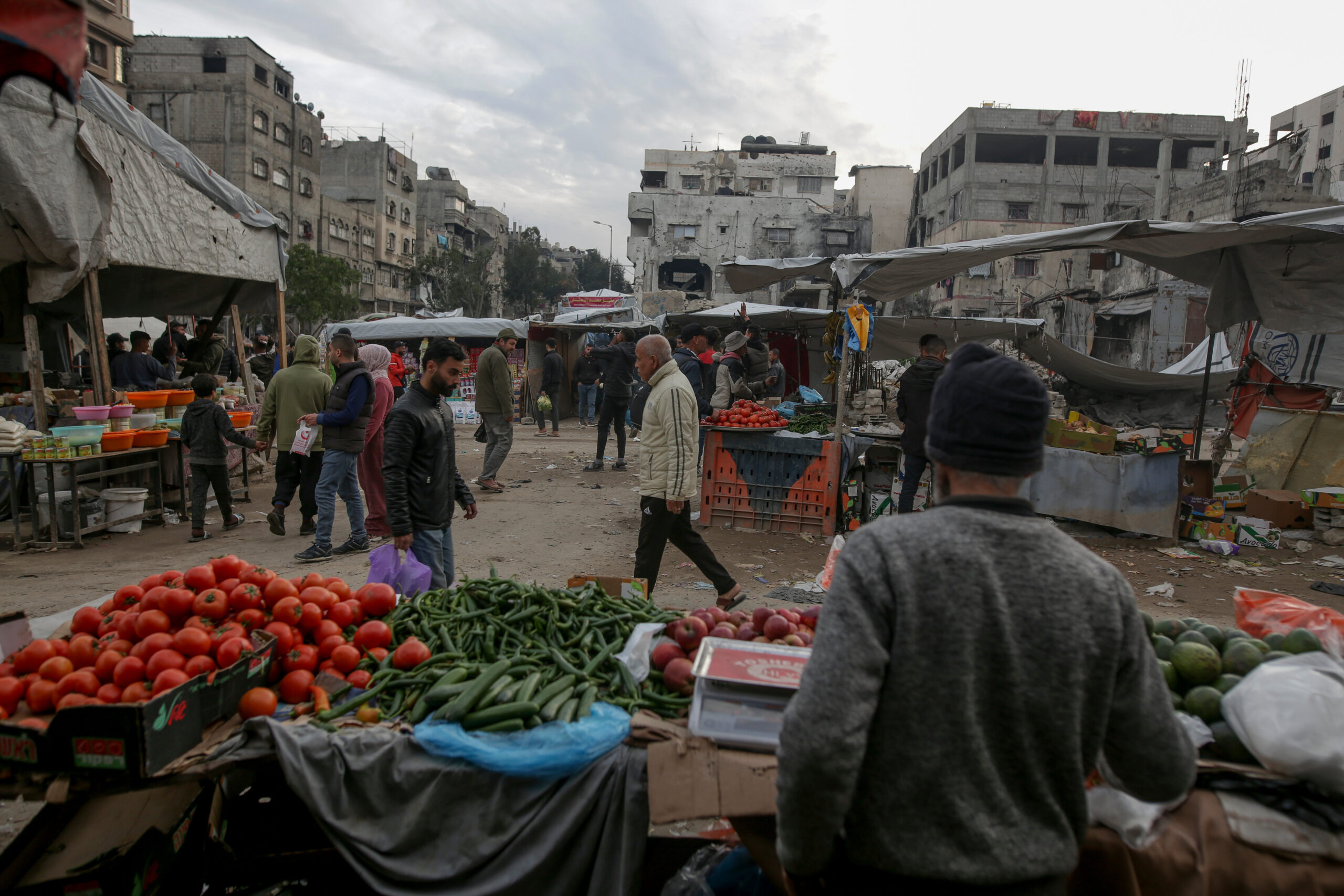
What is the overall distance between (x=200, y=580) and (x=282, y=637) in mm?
608

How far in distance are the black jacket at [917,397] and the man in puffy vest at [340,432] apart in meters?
5.42

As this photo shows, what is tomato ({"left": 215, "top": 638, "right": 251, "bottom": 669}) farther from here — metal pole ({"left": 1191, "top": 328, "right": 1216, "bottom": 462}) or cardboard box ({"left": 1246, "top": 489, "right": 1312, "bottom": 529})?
cardboard box ({"left": 1246, "top": 489, "right": 1312, "bottom": 529})

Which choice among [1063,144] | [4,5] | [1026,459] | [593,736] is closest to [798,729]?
[1026,459]

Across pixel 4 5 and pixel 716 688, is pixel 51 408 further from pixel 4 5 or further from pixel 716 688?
pixel 716 688

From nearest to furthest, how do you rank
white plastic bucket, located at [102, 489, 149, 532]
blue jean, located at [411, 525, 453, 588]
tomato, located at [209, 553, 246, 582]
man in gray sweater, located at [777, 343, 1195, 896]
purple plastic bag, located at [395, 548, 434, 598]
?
man in gray sweater, located at [777, 343, 1195, 896], tomato, located at [209, 553, 246, 582], purple plastic bag, located at [395, 548, 434, 598], blue jean, located at [411, 525, 453, 588], white plastic bucket, located at [102, 489, 149, 532]

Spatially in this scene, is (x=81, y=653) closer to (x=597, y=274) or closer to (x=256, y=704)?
(x=256, y=704)

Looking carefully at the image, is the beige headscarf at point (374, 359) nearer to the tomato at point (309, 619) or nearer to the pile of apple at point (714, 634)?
the tomato at point (309, 619)

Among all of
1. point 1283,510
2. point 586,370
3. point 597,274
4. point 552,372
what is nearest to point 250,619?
point 1283,510

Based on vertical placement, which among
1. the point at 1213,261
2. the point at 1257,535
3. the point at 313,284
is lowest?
the point at 1257,535

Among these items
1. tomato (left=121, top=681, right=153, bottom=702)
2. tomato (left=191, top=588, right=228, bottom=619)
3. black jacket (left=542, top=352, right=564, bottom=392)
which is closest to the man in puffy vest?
tomato (left=191, top=588, right=228, bottom=619)

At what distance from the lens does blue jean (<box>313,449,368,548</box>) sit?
279 inches

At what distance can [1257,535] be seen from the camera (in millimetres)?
8656

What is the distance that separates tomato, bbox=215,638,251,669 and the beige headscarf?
14.4ft

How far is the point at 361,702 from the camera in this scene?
2.91m
